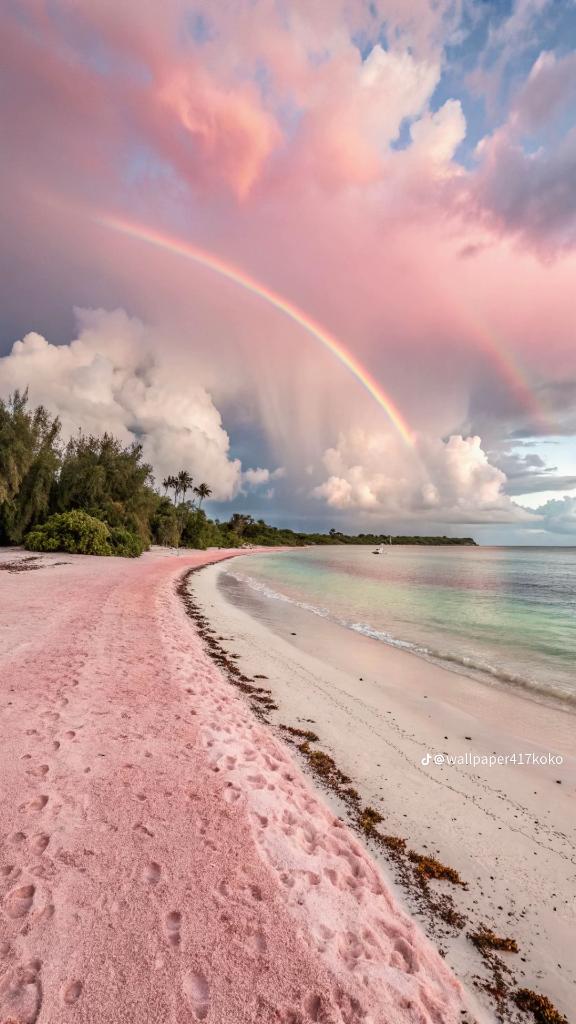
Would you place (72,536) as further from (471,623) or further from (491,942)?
(491,942)

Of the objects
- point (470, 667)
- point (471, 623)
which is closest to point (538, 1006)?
point (470, 667)

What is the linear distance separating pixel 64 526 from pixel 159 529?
30.5 m

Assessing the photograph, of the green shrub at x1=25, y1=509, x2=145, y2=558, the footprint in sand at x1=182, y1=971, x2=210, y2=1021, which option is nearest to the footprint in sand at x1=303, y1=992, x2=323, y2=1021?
the footprint in sand at x1=182, y1=971, x2=210, y2=1021

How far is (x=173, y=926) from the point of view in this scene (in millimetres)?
2857

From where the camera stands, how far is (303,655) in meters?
12.0

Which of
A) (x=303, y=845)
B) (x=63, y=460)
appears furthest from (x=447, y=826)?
(x=63, y=460)

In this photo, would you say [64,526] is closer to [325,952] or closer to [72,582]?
[72,582]

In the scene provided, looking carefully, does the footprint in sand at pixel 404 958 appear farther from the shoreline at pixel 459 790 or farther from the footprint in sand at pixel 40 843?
the footprint in sand at pixel 40 843

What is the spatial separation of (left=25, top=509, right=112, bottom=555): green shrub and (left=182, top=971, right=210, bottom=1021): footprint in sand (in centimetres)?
3671

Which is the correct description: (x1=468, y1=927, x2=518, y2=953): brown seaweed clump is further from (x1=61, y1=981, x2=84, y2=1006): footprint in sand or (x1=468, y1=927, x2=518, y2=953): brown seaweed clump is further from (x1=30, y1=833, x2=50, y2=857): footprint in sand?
(x1=30, y1=833, x2=50, y2=857): footprint in sand

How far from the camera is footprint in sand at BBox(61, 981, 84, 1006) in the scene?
2.29 metres

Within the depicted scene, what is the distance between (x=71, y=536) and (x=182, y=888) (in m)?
36.6

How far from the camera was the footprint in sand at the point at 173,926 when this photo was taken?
2748mm

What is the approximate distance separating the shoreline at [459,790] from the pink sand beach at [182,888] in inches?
16.6
